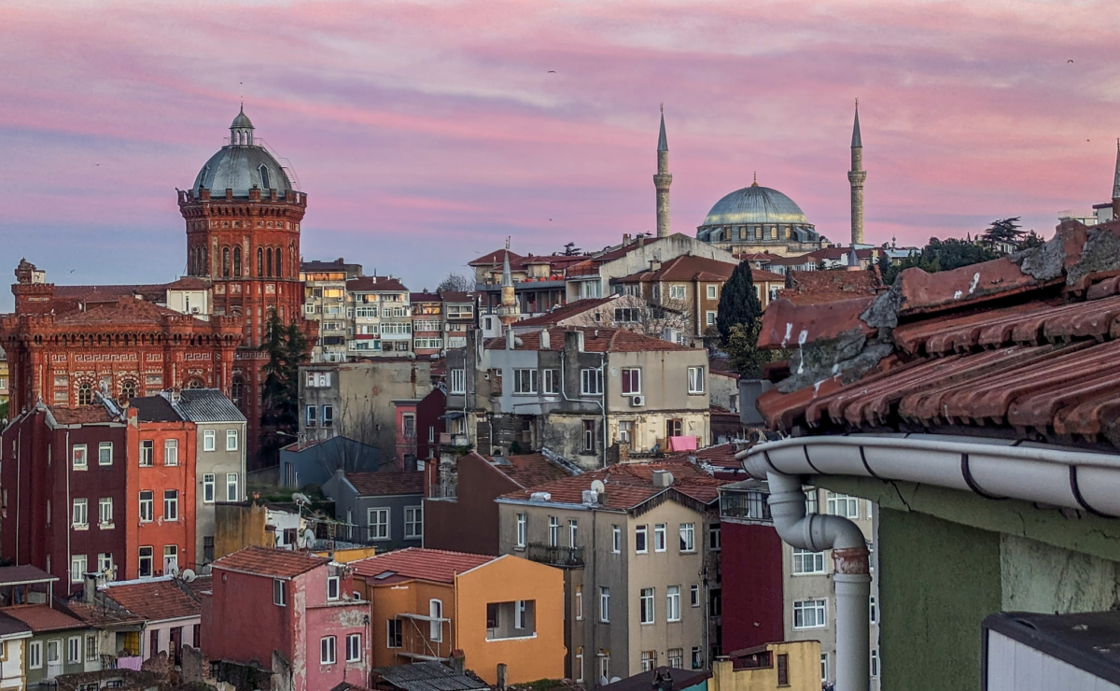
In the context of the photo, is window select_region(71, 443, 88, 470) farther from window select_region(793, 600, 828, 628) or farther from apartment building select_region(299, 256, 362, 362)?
apartment building select_region(299, 256, 362, 362)

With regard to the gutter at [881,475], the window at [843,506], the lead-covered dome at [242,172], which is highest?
the lead-covered dome at [242,172]

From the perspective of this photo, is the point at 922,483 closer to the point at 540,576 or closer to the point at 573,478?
the point at 540,576

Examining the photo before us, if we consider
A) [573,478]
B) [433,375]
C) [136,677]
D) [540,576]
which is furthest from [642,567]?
[433,375]

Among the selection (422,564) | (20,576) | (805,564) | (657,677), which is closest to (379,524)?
(20,576)

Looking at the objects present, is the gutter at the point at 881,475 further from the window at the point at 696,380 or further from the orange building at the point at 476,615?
the window at the point at 696,380

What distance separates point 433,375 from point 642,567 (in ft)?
91.2

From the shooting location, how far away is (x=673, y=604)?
3459 cm

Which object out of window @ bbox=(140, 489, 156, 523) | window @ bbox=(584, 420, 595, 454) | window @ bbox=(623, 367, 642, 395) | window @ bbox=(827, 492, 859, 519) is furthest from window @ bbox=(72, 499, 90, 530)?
window @ bbox=(827, 492, 859, 519)

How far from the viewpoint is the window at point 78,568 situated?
44984 millimetres

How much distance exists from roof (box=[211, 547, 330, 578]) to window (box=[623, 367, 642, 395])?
13.5 m

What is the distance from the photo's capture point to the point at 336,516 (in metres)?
47.3

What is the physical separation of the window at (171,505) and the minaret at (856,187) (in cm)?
6618

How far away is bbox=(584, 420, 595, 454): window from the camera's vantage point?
45594mm

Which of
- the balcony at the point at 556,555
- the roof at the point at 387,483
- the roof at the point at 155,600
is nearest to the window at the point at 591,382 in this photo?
the roof at the point at 387,483
